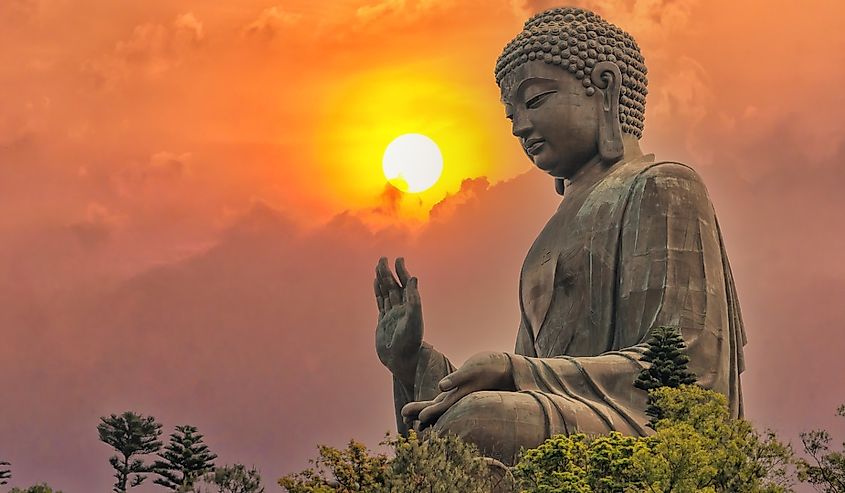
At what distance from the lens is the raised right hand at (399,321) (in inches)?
784

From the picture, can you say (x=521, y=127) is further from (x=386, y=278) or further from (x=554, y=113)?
(x=386, y=278)

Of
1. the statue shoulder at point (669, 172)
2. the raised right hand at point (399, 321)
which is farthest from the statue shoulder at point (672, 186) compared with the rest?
the raised right hand at point (399, 321)

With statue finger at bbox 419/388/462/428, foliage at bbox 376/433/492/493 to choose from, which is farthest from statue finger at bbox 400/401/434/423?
foliage at bbox 376/433/492/493

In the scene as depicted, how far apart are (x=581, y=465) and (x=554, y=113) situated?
18.8ft

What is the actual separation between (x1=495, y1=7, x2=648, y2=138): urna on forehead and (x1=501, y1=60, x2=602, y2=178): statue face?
0.39 feet

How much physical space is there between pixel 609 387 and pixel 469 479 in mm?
2864

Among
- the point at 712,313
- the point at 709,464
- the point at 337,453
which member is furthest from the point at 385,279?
the point at 709,464

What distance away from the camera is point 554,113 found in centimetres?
2166

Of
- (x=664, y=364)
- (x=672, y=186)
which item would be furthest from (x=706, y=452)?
(x=672, y=186)

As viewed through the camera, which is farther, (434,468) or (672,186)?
(672,186)

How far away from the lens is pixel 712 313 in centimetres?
2011

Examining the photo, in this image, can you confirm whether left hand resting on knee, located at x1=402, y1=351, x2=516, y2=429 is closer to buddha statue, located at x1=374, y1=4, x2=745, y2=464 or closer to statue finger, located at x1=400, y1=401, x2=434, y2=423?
buddha statue, located at x1=374, y1=4, x2=745, y2=464

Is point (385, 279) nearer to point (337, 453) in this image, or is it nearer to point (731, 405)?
point (337, 453)

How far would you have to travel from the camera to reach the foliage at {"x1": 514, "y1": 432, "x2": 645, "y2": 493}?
55.8ft
